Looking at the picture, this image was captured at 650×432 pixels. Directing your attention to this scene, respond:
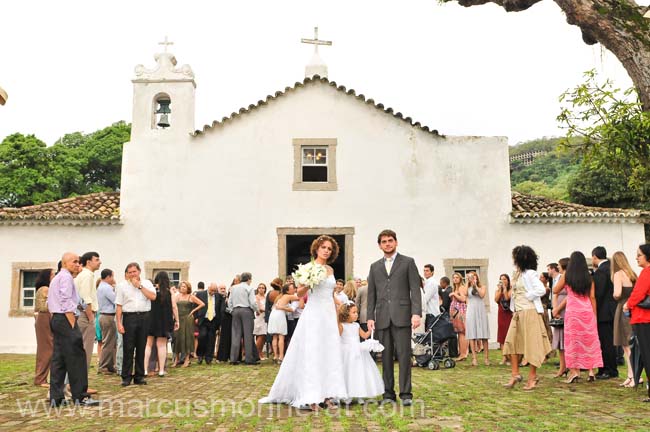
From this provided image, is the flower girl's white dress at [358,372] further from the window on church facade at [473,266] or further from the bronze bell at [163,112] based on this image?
the bronze bell at [163,112]

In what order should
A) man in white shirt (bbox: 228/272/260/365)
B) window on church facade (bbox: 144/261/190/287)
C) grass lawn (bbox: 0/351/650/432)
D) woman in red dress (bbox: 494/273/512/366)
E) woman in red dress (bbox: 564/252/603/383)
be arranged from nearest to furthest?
1. grass lawn (bbox: 0/351/650/432)
2. woman in red dress (bbox: 564/252/603/383)
3. woman in red dress (bbox: 494/273/512/366)
4. man in white shirt (bbox: 228/272/260/365)
5. window on church facade (bbox: 144/261/190/287)

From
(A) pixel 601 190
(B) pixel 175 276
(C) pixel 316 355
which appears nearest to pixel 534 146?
(A) pixel 601 190

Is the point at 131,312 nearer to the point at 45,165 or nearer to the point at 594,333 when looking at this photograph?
the point at 594,333

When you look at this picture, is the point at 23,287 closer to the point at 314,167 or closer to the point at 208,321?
the point at 208,321

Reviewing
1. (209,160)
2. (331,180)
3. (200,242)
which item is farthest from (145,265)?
(331,180)

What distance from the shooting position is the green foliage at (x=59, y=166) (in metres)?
40.2

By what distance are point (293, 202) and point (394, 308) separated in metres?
10.7

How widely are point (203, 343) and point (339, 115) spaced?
7.67 meters

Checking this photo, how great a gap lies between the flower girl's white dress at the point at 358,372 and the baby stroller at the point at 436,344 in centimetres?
474

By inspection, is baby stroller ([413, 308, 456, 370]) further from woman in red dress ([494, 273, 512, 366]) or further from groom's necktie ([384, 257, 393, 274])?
groom's necktie ([384, 257, 393, 274])

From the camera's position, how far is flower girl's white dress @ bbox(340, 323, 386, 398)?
7207mm

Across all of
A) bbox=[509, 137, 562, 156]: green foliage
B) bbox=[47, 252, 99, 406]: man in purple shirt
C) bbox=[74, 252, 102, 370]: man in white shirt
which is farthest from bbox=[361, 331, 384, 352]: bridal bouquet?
bbox=[509, 137, 562, 156]: green foliage

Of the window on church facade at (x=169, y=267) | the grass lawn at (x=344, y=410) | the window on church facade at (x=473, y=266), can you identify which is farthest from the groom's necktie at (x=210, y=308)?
the window on church facade at (x=473, y=266)

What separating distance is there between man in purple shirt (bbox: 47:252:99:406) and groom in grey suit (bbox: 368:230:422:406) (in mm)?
3466
